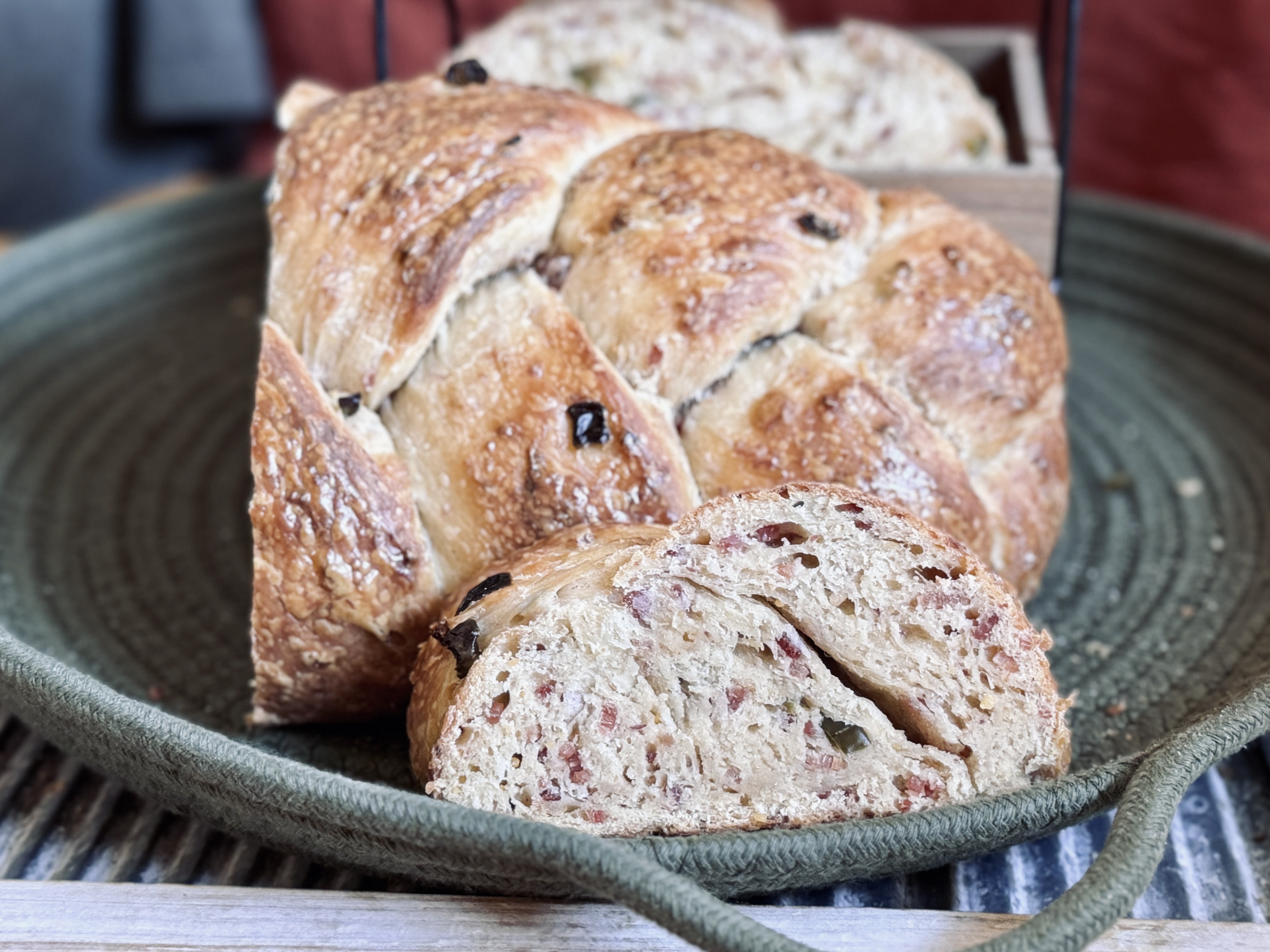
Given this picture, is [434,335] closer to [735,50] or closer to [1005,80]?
[735,50]

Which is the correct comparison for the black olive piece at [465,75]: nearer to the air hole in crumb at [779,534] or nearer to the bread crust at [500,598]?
the bread crust at [500,598]

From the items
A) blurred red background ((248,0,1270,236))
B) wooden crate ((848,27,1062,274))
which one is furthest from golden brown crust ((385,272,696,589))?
blurred red background ((248,0,1270,236))

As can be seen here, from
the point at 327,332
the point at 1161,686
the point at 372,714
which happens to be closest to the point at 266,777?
the point at 372,714

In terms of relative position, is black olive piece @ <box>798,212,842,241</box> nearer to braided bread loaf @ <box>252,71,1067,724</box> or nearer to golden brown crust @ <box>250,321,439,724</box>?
braided bread loaf @ <box>252,71,1067,724</box>

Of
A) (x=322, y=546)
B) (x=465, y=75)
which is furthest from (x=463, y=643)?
(x=465, y=75)

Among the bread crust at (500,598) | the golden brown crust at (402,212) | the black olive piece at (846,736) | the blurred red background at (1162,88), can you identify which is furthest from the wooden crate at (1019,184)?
the blurred red background at (1162,88)
